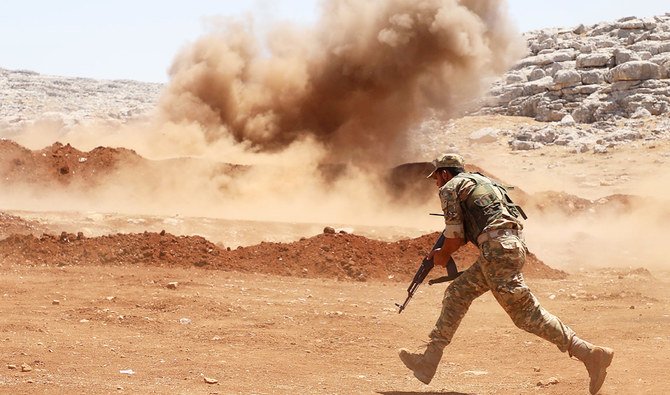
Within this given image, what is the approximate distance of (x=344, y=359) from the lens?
8039mm

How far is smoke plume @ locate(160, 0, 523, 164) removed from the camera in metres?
22.7

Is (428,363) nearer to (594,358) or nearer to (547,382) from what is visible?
(547,382)

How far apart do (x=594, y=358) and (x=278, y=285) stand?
6.53 metres

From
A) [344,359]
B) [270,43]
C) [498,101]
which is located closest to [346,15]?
[270,43]

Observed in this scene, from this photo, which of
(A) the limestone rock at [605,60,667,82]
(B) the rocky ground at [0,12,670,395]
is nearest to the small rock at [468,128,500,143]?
(B) the rocky ground at [0,12,670,395]

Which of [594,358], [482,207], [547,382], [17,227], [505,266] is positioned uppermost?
[482,207]

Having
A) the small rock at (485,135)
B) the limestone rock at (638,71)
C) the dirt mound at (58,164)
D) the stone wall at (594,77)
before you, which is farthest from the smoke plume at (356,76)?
the limestone rock at (638,71)

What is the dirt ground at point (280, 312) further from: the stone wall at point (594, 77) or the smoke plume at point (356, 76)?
the stone wall at point (594, 77)

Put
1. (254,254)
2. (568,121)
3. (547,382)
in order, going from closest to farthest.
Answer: (547,382)
(254,254)
(568,121)

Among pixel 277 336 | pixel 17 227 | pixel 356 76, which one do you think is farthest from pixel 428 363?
pixel 356 76

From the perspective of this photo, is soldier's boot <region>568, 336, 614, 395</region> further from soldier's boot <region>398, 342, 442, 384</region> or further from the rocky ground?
soldier's boot <region>398, 342, 442, 384</region>

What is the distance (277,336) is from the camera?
8867mm

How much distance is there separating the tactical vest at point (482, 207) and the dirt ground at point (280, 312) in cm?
126

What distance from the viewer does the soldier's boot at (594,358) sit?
20.7 feet
